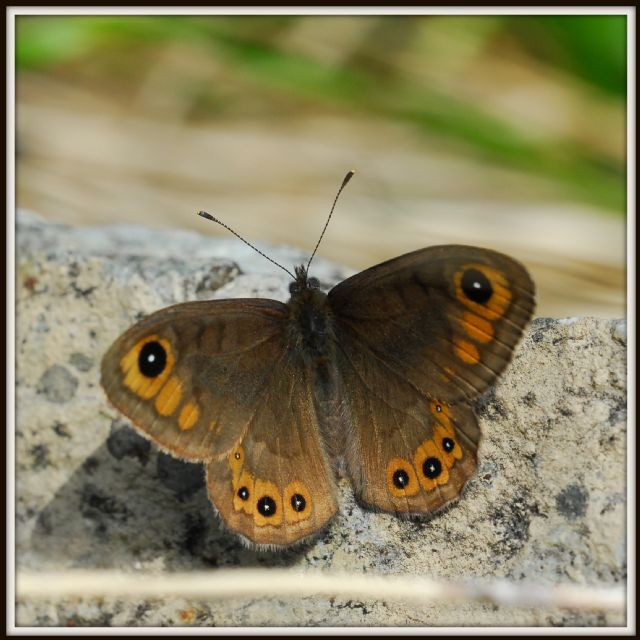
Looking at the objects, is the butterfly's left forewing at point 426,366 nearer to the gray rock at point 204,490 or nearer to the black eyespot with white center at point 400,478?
the black eyespot with white center at point 400,478

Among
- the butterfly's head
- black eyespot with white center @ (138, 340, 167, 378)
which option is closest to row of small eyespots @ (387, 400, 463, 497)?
the butterfly's head

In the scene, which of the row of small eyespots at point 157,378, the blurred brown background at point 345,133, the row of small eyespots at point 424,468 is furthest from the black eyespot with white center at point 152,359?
the blurred brown background at point 345,133

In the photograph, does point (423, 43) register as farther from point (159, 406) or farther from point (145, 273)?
point (159, 406)

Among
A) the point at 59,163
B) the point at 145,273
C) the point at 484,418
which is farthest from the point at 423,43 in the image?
the point at 484,418

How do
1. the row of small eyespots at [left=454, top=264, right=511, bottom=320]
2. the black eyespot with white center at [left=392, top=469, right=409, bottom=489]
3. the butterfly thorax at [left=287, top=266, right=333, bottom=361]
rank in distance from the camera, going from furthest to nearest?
1. the butterfly thorax at [left=287, top=266, right=333, bottom=361]
2. the black eyespot with white center at [left=392, top=469, right=409, bottom=489]
3. the row of small eyespots at [left=454, top=264, right=511, bottom=320]

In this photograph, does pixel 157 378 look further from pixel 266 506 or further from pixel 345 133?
pixel 345 133

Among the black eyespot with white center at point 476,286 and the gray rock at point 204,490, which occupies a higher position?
the black eyespot with white center at point 476,286

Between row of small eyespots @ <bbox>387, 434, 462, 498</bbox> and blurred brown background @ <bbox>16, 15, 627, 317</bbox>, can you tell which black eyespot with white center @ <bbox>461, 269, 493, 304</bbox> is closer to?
row of small eyespots @ <bbox>387, 434, 462, 498</bbox>
